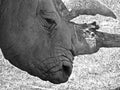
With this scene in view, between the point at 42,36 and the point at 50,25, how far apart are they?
0.36 feet

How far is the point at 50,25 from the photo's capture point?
3.54m

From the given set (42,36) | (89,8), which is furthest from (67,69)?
(89,8)

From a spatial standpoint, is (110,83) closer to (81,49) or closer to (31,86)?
(31,86)

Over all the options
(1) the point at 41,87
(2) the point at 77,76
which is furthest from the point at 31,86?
(2) the point at 77,76

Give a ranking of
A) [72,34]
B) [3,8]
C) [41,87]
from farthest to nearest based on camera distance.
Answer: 1. [41,87]
2. [72,34]
3. [3,8]

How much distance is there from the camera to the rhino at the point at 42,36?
3395 mm

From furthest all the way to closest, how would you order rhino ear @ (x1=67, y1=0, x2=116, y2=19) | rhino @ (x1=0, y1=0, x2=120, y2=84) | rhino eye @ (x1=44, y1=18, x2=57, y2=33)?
1. rhino ear @ (x1=67, y1=0, x2=116, y2=19)
2. rhino eye @ (x1=44, y1=18, x2=57, y2=33)
3. rhino @ (x1=0, y1=0, x2=120, y2=84)

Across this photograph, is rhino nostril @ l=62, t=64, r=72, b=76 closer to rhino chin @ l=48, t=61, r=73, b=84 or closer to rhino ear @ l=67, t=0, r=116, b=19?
rhino chin @ l=48, t=61, r=73, b=84

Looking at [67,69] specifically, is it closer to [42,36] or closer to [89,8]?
[42,36]

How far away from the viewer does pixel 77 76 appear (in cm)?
657

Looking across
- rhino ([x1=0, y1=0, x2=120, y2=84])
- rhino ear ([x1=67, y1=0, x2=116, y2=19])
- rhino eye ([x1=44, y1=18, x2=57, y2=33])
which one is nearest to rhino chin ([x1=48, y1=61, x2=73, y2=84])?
rhino ([x1=0, y1=0, x2=120, y2=84])

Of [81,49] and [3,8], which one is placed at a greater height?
[3,8]

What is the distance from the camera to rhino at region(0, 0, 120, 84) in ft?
11.1

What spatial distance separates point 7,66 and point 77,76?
1.00 m
